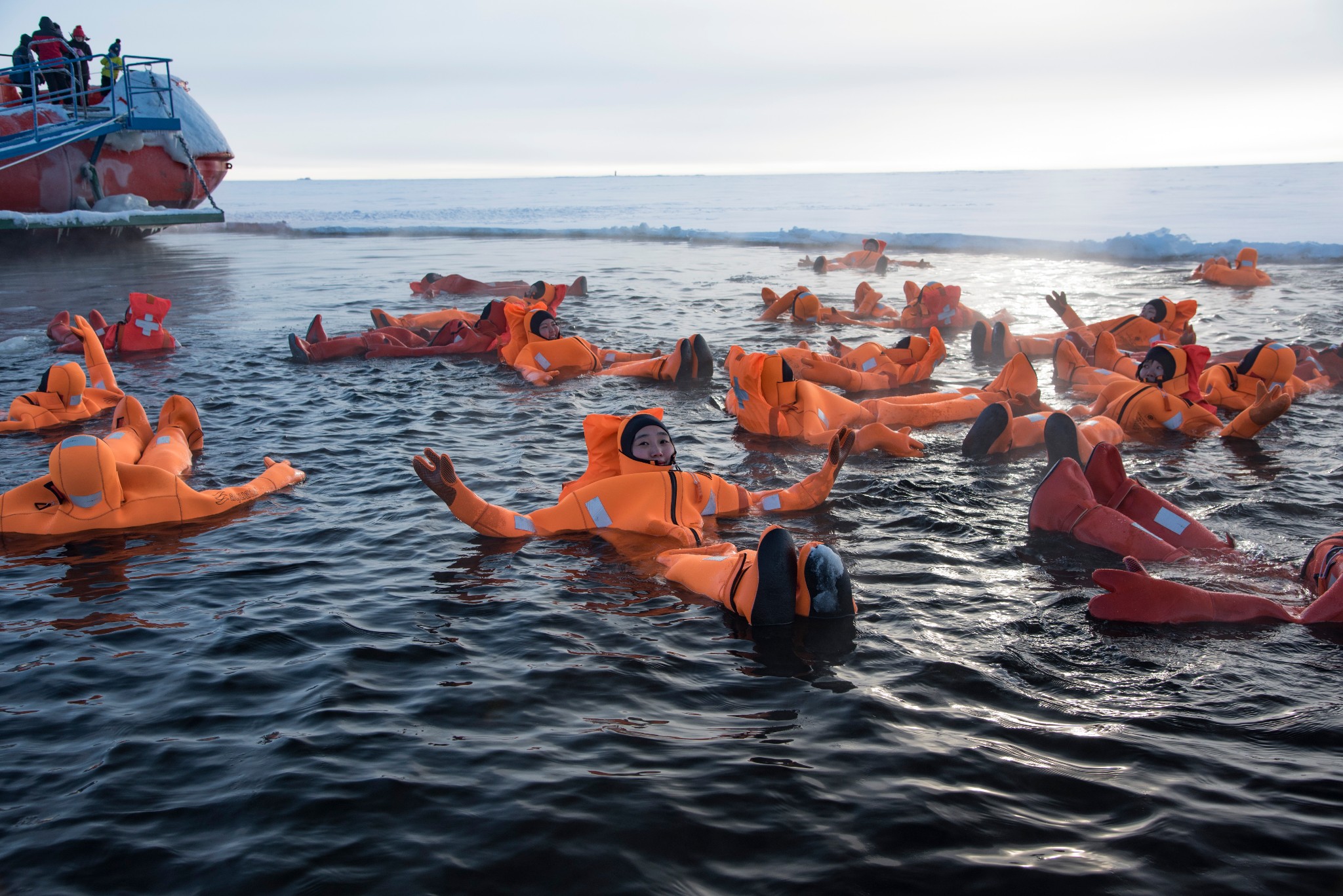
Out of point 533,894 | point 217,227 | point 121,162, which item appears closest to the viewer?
point 533,894

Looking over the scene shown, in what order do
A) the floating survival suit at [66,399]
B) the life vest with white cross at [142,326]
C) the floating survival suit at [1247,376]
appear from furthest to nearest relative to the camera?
the life vest with white cross at [142,326], the floating survival suit at [1247,376], the floating survival suit at [66,399]

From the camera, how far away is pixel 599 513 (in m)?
6.21

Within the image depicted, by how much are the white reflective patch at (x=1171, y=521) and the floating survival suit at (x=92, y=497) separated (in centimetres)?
662

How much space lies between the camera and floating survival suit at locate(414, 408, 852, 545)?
6066 millimetres

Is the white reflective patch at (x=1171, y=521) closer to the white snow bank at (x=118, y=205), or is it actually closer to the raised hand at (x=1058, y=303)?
the raised hand at (x=1058, y=303)

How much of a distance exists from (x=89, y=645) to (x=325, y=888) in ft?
8.55

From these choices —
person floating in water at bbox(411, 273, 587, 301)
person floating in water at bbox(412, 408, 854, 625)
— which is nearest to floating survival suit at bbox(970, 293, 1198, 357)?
person floating in water at bbox(412, 408, 854, 625)

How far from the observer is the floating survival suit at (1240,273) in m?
20.3

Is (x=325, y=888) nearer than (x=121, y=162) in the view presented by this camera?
Yes

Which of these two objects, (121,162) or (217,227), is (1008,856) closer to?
(121,162)

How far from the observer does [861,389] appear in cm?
1118

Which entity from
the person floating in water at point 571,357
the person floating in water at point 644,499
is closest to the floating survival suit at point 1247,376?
the person floating in water at point 571,357

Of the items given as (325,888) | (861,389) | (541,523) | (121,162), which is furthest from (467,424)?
(121,162)

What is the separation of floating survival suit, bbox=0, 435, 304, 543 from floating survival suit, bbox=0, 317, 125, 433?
11.4ft
